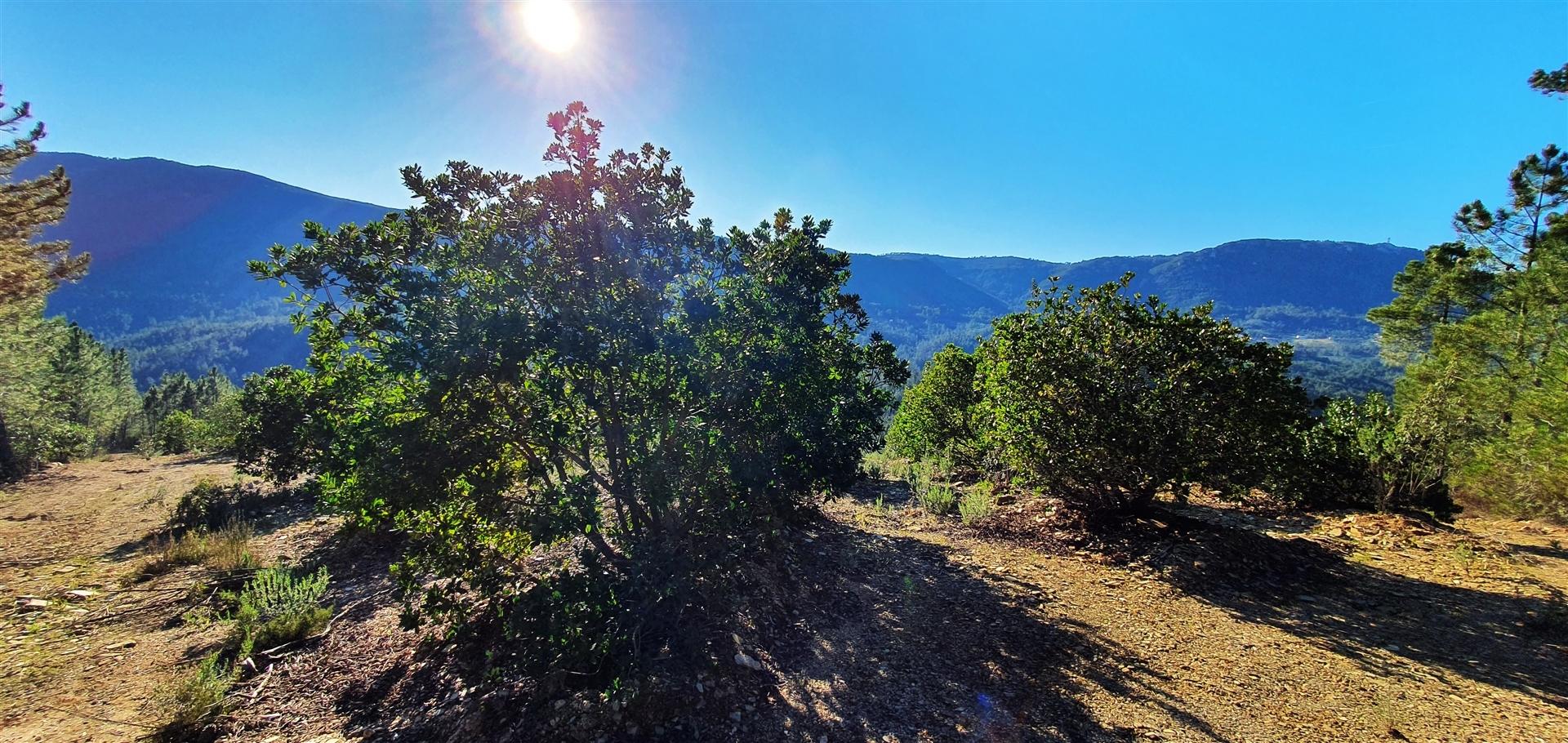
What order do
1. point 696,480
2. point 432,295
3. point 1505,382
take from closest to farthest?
point 432,295 → point 696,480 → point 1505,382

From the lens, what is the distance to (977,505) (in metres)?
10.0

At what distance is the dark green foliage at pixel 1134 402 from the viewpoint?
24.6ft

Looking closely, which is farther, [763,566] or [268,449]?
[268,449]

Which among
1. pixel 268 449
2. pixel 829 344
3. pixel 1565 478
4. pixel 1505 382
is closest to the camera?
pixel 829 344

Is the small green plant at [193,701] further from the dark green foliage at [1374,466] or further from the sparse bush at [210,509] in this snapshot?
the dark green foliage at [1374,466]

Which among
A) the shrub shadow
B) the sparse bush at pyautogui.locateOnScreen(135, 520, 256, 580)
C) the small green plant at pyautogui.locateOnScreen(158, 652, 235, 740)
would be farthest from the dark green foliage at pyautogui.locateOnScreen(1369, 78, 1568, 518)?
the sparse bush at pyautogui.locateOnScreen(135, 520, 256, 580)

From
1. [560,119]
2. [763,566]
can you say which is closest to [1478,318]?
[763,566]

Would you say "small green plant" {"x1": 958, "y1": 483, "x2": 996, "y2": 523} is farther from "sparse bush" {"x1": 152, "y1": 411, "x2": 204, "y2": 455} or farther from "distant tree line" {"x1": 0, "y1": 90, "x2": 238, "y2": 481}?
"sparse bush" {"x1": 152, "y1": 411, "x2": 204, "y2": 455}

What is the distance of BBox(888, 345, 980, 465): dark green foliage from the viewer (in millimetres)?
15203

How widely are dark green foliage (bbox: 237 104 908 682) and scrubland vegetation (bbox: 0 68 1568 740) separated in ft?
0.08

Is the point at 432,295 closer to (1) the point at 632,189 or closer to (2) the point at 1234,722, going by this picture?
(1) the point at 632,189

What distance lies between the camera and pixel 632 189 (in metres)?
4.78

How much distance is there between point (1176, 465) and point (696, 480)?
6.64 m

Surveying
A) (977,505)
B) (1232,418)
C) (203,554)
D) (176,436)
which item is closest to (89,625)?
(203,554)
